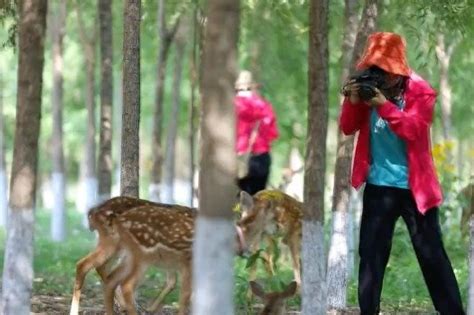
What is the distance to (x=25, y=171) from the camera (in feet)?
28.4

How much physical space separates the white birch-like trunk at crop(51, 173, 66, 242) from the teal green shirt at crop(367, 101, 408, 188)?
15.7 metres

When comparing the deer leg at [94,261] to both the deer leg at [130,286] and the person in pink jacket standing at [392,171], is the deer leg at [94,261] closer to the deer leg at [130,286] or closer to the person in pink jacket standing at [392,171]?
the deer leg at [130,286]

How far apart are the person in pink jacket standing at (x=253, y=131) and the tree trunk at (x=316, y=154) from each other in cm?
772

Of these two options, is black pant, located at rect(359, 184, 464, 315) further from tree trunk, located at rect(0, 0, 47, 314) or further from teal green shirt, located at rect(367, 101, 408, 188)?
tree trunk, located at rect(0, 0, 47, 314)

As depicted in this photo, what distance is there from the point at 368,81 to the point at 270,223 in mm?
4820

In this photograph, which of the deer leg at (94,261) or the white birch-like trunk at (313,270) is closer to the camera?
the white birch-like trunk at (313,270)

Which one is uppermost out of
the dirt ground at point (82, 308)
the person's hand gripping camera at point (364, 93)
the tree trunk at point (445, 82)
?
the tree trunk at point (445, 82)

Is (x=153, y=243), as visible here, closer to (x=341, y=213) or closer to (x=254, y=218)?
(x=341, y=213)

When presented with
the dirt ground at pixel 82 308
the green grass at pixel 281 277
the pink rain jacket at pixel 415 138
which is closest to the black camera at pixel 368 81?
the pink rain jacket at pixel 415 138

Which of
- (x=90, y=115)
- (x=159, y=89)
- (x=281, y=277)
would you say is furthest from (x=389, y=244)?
(x=90, y=115)

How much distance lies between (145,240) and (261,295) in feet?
4.14

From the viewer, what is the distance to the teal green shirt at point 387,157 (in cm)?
915

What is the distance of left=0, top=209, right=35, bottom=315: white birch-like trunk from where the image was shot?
859 cm

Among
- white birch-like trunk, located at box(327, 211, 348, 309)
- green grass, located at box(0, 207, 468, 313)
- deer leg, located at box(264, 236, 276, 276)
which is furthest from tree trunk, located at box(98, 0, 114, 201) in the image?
white birch-like trunk, located at box(327, 211, 348, 309)
